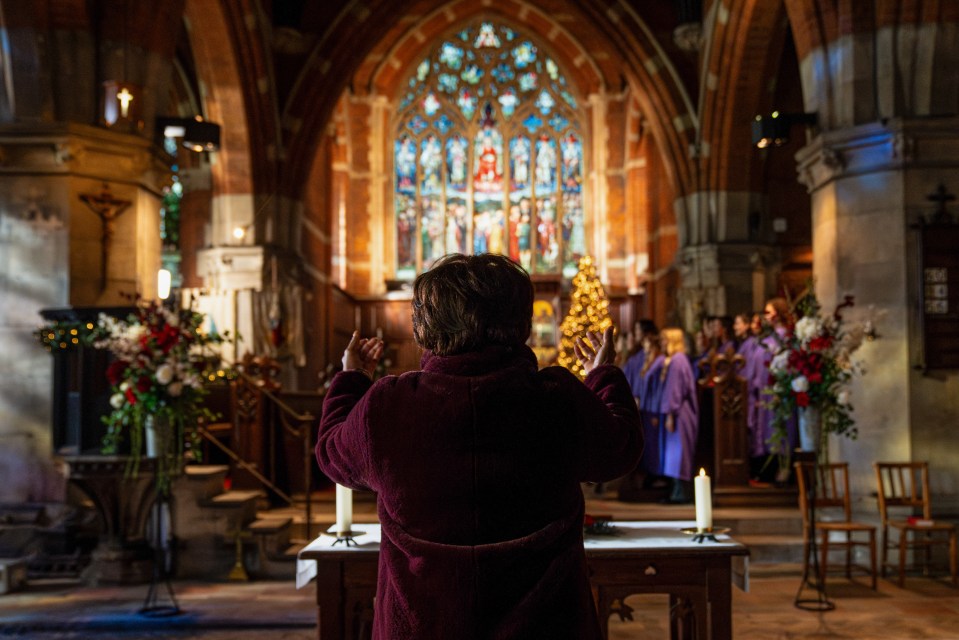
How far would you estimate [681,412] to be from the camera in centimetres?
973

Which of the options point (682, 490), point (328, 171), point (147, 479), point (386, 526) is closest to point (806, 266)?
point (682, 490)

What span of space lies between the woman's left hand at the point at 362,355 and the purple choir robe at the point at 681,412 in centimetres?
741

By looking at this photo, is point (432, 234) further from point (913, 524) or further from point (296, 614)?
point (296, 614)

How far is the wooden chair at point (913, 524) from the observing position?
7.30 metres

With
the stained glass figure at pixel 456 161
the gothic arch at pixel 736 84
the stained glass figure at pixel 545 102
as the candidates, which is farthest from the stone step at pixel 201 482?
the stained glass figure at pixel 545 102

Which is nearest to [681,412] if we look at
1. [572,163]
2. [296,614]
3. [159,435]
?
[296,614]

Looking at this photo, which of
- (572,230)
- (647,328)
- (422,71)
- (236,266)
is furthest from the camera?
(422,71)

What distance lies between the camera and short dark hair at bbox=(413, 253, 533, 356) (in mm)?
2121

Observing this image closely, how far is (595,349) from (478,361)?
1.66ft

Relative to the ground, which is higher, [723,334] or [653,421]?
[723,334]

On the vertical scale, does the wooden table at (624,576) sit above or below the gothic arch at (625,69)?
below

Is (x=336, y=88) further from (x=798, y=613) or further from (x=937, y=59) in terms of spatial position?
(x=798, y=613)

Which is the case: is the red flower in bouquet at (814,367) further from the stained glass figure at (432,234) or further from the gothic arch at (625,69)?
the stained glass figure at (432,234)

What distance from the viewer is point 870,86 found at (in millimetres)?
8656
